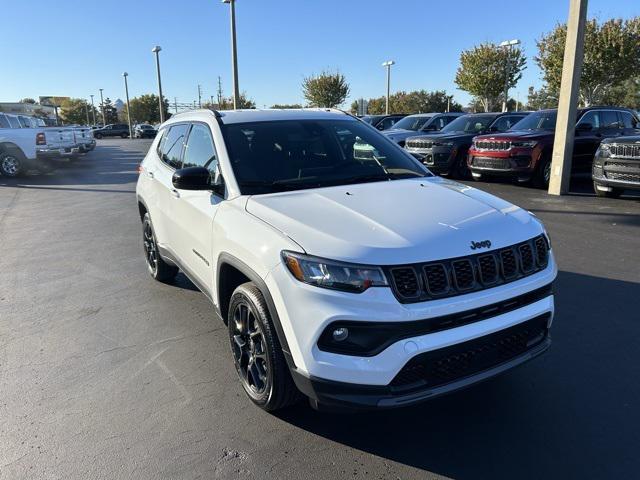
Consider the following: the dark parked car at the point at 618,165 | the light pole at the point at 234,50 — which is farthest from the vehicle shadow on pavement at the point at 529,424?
the light pole at the point at 234,50

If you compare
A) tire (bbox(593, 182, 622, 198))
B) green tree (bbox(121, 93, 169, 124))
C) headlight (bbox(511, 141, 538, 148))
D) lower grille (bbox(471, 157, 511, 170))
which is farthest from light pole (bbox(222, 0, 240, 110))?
green tree (bbox(121, 93, 169, 124))

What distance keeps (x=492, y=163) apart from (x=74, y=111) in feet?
336

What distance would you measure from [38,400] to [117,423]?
0.67m

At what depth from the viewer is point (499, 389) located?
10.8 feet

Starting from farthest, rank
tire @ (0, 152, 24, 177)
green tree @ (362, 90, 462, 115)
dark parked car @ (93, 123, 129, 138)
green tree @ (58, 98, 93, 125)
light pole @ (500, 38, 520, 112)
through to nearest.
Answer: green tree @ (58, 98, 93, 125) < green tree @ (362, 90, 462, 115) < dark parked car @ (93, 123, 129, 138) < light pole @ (500, 38, 520, 112) < tire @ (0, 152, 24, 177)

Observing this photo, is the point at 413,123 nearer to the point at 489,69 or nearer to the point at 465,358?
the point at 465,358

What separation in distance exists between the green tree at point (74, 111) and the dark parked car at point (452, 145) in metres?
97.2

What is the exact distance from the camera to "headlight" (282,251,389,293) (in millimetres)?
2395

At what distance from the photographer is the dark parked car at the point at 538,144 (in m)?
11.1

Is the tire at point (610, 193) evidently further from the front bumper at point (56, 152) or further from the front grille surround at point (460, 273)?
the front bumper at point (56, 152)

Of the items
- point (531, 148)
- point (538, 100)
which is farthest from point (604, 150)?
A: point (538, 100)

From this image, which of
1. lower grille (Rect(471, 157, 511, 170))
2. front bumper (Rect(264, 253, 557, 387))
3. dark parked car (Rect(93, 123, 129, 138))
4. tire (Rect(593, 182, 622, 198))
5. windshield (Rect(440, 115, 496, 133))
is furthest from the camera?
dark parked car (Rect(93, 123, 129, 138))

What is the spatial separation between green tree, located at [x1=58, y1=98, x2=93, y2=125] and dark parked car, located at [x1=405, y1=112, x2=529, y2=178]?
319ft

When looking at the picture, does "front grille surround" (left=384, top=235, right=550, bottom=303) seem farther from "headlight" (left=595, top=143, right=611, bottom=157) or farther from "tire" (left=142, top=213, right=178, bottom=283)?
"headlight" (left=595, top=143, right=611, bottom=157)
